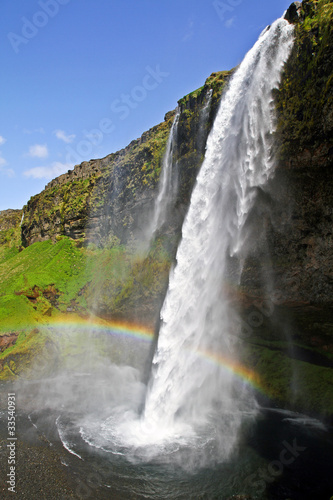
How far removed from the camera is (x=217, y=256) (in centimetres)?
1698

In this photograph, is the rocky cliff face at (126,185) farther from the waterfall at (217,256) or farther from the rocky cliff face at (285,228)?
the waterfall at (217,256)

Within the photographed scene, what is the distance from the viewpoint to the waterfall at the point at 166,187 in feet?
79.8


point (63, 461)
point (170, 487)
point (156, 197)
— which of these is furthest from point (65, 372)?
point (156, 197)

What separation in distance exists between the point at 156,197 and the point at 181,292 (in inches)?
466

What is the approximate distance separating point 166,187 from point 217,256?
1018 centimetres

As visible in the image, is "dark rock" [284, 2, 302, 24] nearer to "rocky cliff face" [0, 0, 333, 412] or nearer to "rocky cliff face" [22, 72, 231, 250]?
"rocky cliff face" [0, 0, 333, 412]

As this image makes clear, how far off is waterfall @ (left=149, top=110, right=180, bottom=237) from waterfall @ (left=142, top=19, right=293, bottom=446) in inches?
263

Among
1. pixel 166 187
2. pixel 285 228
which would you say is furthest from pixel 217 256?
pixel 166 187

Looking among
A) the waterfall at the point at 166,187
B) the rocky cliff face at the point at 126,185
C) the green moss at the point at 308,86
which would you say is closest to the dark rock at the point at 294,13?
the green moss at the point at 308,86

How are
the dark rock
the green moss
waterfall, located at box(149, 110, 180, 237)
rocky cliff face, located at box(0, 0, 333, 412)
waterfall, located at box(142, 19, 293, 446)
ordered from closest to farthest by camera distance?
1. the green moss
2. rocky cliff face, located at box(0, 0, 333, 412)
3. the dark rock
4. waterfall, located at box(142, 19, 293, 446)
5. waterfall, located at box(149, 110, 180, 237)

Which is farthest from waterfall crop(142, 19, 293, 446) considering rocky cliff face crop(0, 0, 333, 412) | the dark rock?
rocky cliff face crop(0, 0, 333, 412)

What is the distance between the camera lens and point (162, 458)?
11070 millimetres

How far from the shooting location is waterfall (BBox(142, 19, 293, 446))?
1487 cm

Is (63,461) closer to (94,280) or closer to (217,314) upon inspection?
(217,314)
